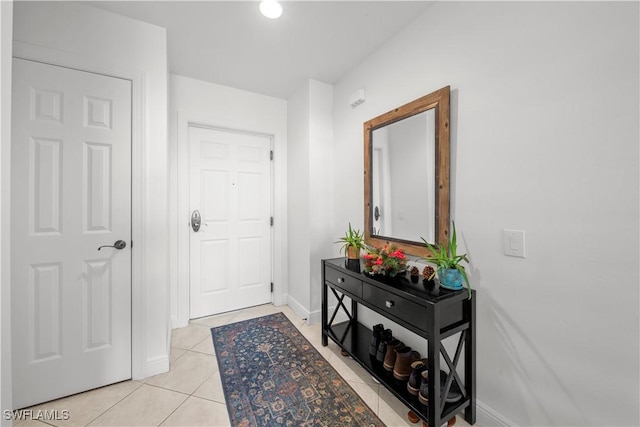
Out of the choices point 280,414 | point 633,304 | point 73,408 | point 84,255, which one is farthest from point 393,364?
point 84,255

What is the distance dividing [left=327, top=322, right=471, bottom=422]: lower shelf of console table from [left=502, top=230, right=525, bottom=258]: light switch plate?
814 mm

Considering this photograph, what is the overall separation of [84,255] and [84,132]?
2.51 ft

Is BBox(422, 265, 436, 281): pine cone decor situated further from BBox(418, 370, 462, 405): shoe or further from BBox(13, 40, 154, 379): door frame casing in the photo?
BBox(13, 40, 154, 379): door frame casing

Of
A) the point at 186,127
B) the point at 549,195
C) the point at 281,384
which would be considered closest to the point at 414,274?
the point at 549,195

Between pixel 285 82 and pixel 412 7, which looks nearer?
pixel 412 7

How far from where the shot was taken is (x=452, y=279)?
1362 mm

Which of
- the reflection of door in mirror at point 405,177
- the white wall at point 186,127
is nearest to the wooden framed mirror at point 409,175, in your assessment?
the reflection of door in mirror at point 405,177

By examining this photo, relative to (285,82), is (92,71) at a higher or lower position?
lower

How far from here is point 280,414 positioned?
1458 millimetres

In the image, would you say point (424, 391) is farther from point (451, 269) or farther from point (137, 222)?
point (137, 222)

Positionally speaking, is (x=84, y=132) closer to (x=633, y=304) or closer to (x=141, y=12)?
(x=141, y=12)

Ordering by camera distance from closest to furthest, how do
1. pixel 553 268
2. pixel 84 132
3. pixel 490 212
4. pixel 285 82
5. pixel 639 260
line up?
pixel 639 260
pixel 553 268
pixel 490 212
pixel 84 132
pixel 285 82

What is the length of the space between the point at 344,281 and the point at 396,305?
51 centimetres

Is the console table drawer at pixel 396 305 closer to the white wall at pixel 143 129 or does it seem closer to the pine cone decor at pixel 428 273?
the pine cone decor at pixel 428 273
